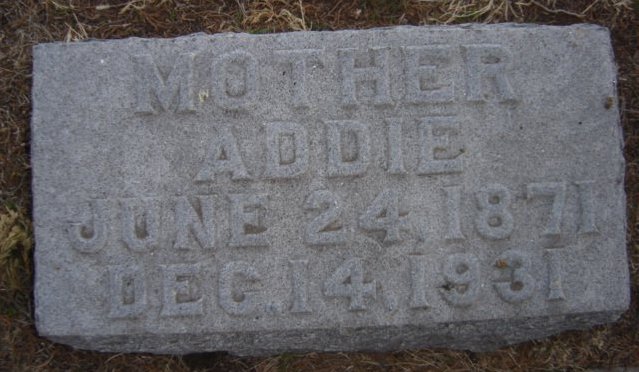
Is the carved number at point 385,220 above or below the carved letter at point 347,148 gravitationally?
below

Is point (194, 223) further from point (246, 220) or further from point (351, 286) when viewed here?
point (351, 286)

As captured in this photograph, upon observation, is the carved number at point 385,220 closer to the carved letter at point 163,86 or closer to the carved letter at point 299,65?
the carved letter at point 299,65

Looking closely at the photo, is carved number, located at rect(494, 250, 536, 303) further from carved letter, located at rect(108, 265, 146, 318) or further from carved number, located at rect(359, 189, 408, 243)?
carved letter, located at rect(108, 265, 146, 318)

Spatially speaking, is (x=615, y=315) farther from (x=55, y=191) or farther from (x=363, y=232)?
(x=55, y=191)

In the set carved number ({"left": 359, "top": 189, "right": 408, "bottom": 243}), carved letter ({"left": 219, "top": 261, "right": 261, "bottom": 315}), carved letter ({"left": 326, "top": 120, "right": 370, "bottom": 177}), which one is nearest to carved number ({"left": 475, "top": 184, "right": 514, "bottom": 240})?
carved number ({"left": 359, "top": 189, "right": 408, "bottom": 243})

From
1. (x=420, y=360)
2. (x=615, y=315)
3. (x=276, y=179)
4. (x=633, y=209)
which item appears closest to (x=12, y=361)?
(x=276, y=179)

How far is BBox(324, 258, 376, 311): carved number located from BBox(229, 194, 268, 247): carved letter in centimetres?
28

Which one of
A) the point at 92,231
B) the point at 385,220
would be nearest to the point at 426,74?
the point at 385,220

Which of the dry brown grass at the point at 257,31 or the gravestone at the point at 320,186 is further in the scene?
the dry brown grass at the point at 257,31

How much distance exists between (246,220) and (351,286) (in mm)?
446

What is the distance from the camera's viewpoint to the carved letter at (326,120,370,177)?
205 centimetres

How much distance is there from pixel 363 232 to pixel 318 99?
511mm

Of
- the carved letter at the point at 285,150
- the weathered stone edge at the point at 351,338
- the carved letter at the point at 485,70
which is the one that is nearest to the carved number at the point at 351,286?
the weathered stone edge at the point at 351,338

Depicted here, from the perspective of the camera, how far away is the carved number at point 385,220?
6.69 ft
